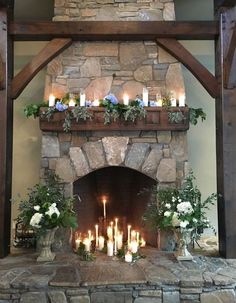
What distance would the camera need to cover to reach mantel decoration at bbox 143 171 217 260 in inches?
114

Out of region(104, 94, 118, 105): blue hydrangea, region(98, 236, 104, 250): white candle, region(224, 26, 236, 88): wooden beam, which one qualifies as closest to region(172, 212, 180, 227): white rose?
region(98, 236, 104, 250): white candle

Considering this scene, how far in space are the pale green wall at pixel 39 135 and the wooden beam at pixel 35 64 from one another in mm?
891

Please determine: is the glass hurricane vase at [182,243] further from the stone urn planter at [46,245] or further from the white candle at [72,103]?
the white candle at [72,103]

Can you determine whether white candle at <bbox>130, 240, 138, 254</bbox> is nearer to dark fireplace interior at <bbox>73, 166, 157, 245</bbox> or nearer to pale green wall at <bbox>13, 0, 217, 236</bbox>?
dark fireplace interior at <bbox>73, 166, 157, 245</bbox>

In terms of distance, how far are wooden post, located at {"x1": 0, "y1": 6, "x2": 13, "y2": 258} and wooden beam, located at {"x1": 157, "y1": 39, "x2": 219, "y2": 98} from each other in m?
1.71

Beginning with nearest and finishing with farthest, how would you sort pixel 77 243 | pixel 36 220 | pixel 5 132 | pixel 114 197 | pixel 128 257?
pixel 36 220 < pixel 128 257 < pixel 5 132 < pixel 77 243 < pixel 114 197

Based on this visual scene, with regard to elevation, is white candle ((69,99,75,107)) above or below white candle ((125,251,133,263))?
above

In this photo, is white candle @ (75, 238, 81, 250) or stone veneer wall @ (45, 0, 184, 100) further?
stone veneer wall @ (45, 0, 184, 100)

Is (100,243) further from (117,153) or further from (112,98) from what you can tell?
(112,98)

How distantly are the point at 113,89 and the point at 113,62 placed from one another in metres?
0.32

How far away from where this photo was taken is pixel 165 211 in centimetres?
301

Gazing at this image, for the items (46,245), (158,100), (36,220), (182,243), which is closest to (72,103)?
(158,100)

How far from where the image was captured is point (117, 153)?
131 inches

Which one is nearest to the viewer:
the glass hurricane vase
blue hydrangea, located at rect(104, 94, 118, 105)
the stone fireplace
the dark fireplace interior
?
the glass hurricane vase
